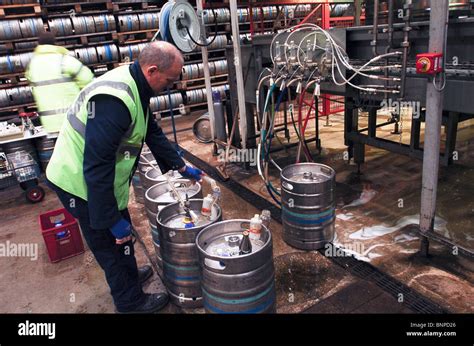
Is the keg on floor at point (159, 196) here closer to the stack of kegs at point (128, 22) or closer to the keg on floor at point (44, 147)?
the keg on floor at point (44, 147)

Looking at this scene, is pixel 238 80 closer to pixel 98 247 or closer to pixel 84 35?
pixel 98 247

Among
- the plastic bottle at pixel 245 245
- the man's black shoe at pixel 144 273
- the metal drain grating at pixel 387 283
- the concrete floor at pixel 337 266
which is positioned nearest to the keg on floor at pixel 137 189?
the concrete floor at pixel 337 266

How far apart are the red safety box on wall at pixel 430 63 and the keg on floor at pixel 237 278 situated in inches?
55.9

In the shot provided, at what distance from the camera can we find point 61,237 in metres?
3.15

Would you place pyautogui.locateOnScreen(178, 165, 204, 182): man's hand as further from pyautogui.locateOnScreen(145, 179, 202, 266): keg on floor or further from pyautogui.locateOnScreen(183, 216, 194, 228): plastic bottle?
pyautogui.locateOnScreen(183, 216, 194, 228): plastic bottle

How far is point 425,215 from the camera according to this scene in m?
2.70

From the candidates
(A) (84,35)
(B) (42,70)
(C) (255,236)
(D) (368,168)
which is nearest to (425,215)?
(C) (255,236)

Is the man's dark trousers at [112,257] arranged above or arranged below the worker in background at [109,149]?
below

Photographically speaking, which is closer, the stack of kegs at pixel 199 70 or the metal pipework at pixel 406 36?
the metal pipework at pixel 406 36

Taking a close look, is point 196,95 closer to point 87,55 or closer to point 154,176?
point 87,55

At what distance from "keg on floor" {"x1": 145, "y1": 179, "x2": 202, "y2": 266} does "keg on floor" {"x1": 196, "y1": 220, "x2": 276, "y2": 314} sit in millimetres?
627

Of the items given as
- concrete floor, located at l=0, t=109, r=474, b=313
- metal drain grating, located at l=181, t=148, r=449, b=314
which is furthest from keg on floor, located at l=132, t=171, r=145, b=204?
metal drain grating, located at l=181, t=148, r=449, b=314

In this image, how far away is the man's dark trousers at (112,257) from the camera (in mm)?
2158

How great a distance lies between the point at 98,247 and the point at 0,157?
303cm
